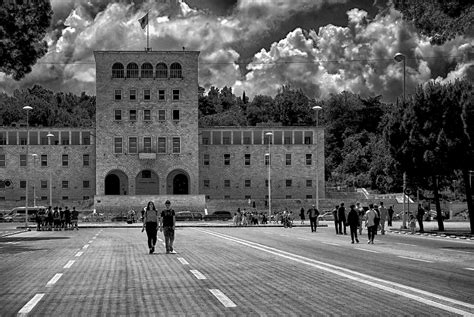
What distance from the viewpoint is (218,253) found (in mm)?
23672

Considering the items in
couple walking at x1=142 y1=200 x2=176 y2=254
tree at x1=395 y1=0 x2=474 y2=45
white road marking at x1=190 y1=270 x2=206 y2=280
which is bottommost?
white road marking at x1=190 y1=270 x2=206 y2=280

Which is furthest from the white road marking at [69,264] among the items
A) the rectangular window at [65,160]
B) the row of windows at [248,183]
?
the rectangular window at [65,160]

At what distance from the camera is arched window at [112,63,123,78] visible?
91812mm

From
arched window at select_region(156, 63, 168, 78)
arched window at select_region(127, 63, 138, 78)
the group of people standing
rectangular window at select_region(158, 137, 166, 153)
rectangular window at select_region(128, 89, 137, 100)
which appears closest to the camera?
the group of people standing

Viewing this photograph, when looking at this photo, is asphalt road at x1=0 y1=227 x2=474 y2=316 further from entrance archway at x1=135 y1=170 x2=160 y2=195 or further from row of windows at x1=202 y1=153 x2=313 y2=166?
row of windows at x1=202 y1=153 x2=313 y2=166

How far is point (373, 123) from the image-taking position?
13488 centimetres

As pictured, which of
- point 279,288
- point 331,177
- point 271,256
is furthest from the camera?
point 331,177

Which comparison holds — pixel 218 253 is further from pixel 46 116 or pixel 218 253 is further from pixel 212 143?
pixel 46 116

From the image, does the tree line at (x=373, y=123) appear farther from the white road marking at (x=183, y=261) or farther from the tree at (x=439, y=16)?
the white road marking at (x=183, y=261)

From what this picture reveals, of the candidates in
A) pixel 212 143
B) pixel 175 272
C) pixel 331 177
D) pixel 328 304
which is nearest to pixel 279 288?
pixel 328 304

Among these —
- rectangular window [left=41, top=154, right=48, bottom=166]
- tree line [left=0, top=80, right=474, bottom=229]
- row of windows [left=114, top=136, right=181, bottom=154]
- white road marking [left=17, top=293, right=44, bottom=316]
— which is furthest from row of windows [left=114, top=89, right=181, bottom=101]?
white road marking [left=17, top=293, right=44, bottom=316]

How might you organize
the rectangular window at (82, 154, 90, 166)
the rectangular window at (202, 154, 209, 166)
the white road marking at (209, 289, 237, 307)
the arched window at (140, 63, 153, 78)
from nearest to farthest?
the white road marking at (209, 289, 237, 307) → the arched window at (140, 63, 153, 78) → the rectangular window at (82, 154, 90, 166) → the rectangular window at (202, 154, 209, 166)

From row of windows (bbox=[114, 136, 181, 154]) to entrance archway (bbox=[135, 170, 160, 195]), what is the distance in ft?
10.5

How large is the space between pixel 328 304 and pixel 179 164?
8249 cm
